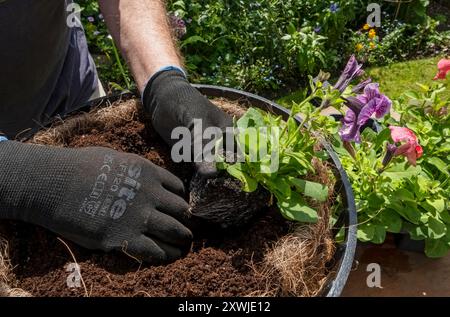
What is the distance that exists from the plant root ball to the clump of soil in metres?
0.04

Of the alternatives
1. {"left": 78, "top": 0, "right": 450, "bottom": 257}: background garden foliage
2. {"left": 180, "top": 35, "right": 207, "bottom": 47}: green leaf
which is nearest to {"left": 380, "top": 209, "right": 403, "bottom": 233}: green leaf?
{"left": 78, "top": 0, "right": 450, "bottom": 257}: background garden foliage

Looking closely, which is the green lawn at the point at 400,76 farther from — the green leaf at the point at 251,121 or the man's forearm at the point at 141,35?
the green leaf at the point at 251,121

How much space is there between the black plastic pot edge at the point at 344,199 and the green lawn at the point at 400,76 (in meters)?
1.18

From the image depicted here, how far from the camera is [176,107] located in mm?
1118

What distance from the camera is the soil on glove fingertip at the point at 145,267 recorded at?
97 cm

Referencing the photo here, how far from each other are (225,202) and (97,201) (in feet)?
0.96

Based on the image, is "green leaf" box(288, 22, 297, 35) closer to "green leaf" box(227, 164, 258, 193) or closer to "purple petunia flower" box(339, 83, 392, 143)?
"purple petunia flower" box(339, 83, 392, 143)

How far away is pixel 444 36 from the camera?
266 cm

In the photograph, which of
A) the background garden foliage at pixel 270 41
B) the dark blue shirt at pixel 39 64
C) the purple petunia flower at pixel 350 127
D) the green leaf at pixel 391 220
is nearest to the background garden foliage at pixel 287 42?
the background garden foliage at pixel 270 41

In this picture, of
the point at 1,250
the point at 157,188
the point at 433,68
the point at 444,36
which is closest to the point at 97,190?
the point at 157,188

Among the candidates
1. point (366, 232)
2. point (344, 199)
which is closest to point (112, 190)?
point (344, 199)

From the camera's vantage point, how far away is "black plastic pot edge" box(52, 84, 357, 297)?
3.04ft

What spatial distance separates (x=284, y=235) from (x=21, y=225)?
2.06ft

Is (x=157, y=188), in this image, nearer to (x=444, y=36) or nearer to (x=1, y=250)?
(x=1, y=250)
